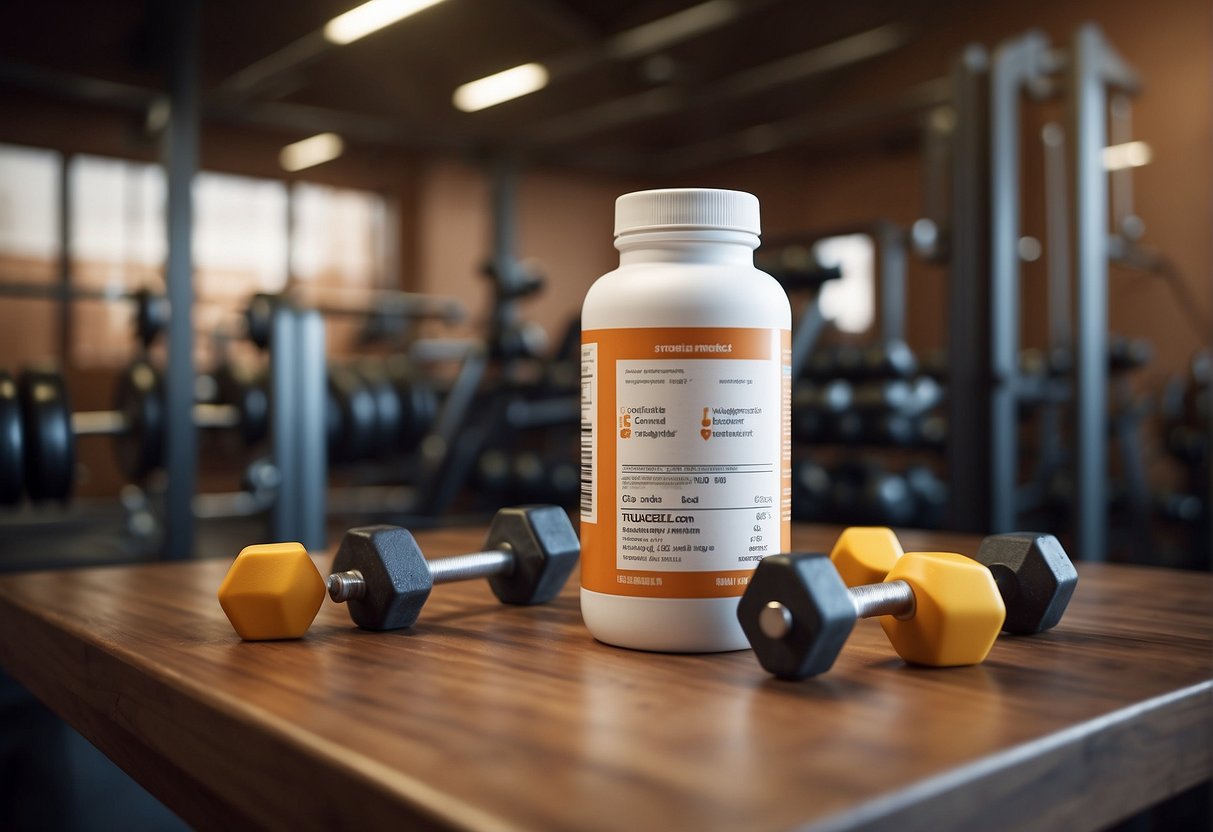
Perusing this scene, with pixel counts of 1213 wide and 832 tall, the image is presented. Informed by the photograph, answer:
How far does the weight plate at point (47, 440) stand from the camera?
1506mm

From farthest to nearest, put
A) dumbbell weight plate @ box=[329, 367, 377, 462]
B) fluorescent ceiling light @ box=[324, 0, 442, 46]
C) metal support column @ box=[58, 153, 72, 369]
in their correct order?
metal support column @ box=[58, 153, 72, 369]
fluorescent ceiling light @ box=[324, 0, 442, 46]
dumbbell weight plate @ box=[329, 367, 377, 462]

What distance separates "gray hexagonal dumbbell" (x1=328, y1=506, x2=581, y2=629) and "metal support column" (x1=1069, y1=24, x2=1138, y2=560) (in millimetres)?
1679

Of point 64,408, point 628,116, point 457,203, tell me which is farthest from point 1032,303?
point 64,408

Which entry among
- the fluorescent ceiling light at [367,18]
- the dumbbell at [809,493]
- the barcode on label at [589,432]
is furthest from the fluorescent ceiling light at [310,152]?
the barcode on label at [589,432]

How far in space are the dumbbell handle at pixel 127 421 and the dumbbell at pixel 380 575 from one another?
202cm

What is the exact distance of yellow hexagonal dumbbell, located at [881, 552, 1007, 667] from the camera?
1.55 ft

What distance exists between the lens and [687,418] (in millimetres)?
496

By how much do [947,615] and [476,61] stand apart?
4875 mm

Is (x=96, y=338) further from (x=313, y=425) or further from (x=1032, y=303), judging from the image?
(x=1032, y=303)

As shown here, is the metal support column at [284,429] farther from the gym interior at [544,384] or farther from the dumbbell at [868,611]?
the dumbbell at [868,611]

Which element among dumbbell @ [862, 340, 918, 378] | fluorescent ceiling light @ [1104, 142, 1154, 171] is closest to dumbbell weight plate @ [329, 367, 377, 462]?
dumbbell @ [862, 340, 918, 378]

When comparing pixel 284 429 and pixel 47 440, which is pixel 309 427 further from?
pixel 47 440

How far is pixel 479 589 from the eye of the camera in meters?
0.73

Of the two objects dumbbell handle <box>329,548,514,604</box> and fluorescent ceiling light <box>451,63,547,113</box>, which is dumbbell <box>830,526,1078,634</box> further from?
fluorescent ceiling light <box>451,63,547,113</box>
